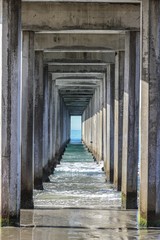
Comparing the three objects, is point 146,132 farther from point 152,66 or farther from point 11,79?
point 11,79

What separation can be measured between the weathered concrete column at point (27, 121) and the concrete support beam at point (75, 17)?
0.57 m

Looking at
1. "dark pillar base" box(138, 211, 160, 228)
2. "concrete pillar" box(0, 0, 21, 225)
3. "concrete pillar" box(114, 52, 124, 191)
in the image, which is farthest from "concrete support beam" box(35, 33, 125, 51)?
"dark pillar base" box(138, 211, 160, 228)

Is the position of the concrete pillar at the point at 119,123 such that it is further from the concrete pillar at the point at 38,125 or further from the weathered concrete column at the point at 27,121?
the weathered concrete column at the point at 27,121

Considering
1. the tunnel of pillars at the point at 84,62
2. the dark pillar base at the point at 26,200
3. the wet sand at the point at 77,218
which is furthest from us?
the dark pillar base at the point at 26,200

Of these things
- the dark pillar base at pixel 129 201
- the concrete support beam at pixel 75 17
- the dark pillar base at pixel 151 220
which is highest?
the concrete support beam at pixel 75 17

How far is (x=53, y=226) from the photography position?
475 inches

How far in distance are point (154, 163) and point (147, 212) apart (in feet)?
2.97

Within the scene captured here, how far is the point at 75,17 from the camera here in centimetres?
1627

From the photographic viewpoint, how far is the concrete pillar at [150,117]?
1208cm

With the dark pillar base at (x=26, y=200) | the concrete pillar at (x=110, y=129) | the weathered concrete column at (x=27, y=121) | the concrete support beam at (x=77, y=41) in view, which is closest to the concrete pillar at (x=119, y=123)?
the concrete support beam at (x=77, y=41)

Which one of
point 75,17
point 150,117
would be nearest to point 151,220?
point 150,117

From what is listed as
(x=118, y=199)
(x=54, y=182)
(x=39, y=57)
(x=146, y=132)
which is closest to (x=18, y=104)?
(x=146, y=132)

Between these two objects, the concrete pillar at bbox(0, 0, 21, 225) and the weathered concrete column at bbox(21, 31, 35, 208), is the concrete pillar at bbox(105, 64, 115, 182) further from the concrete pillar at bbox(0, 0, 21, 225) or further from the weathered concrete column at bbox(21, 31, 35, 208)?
the concrete pillar at bbox(0, 0, 21, 225)

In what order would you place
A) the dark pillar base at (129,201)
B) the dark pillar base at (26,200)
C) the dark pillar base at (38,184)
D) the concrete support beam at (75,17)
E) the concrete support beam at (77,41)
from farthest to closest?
the concrete support beam at (77,41) < the dark pillar base at (38,184) < the concrete support beam at (75,17) < the dark pillar base at (129,201) < the dark pillar base at (26,200)
